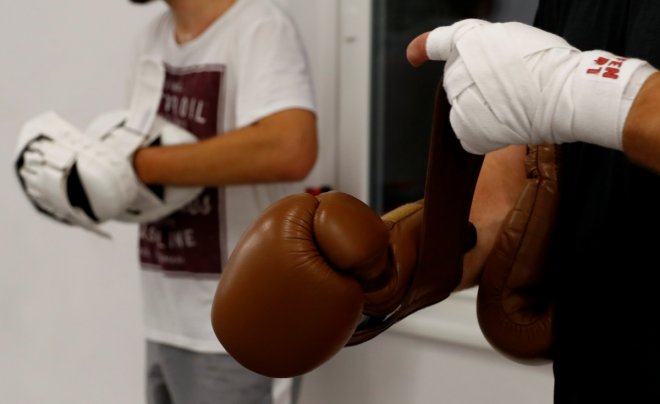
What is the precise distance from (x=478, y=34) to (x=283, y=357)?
286mm

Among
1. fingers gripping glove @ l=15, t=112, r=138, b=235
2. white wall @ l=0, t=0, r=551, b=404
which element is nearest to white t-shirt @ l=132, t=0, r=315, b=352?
fingers gripping glove @ l=15, t=112, r=138, b=235

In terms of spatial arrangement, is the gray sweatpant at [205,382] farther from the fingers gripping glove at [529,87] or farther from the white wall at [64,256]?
the fingers gripping glove at [529,87]

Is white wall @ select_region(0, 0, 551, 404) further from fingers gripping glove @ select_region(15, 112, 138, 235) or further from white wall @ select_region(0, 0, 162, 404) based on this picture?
fingers gripping glove @ select_region(15, 112, 138, 235)

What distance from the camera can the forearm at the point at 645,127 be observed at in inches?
19.6

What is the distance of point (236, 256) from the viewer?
0.58 meters

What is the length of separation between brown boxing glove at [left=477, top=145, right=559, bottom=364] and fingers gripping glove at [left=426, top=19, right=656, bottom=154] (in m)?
0.16

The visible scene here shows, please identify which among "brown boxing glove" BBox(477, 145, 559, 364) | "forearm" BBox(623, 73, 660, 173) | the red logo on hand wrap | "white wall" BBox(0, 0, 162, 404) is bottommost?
"white wall" BBox(0, 0, 162, 404)

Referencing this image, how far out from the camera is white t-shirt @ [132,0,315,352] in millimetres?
1242

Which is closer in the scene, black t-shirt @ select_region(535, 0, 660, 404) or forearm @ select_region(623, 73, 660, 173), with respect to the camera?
forearm @ select_region(623, 73, 660, 173)

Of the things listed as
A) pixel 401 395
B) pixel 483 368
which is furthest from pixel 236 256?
pixel 401 395

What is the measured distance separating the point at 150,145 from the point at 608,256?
0.85m

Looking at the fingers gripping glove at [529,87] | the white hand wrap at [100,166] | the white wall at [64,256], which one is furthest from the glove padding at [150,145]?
the fingers gripping glove at [529,87]

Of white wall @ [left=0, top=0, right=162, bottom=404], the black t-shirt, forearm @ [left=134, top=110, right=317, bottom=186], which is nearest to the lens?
the black t-shirt

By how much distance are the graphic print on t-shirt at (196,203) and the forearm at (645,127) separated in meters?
0.86
